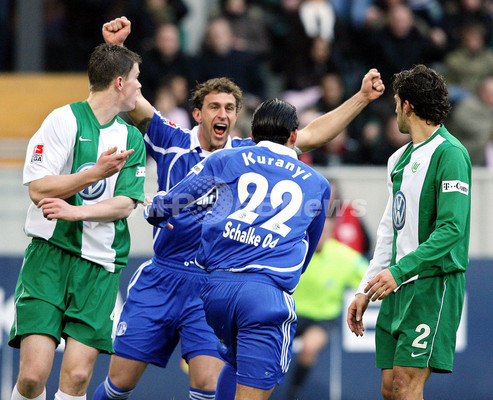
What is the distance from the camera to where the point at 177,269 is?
6.23m

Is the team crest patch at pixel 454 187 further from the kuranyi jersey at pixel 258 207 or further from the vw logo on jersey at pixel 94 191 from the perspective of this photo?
the vw logo on jersey at pixel 94 191

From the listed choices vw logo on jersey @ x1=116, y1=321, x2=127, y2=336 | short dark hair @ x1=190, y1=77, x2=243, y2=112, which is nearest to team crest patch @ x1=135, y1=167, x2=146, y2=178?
short dark hair @ x1=190, y1=77, x2=243, y2=112

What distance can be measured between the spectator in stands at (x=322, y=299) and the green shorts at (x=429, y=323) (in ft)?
11.4

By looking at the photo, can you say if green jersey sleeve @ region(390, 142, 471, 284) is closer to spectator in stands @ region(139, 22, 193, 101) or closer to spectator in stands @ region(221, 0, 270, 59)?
spectator in stands @ region(139, 22, 193, 101)

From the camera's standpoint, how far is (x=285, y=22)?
37.5 feet

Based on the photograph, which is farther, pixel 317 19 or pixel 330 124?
pixel 317 19

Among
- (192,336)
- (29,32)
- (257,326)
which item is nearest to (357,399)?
(192,336)

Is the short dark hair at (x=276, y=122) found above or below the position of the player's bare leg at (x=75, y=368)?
above

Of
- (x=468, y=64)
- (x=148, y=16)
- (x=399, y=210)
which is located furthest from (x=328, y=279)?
(x=148, y=16)

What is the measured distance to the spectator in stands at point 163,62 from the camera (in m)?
10.8

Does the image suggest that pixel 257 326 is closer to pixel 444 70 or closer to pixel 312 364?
pixel 312 364

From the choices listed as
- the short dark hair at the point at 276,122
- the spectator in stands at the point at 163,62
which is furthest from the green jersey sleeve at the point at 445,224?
the spectator in stands at the point at 163,62

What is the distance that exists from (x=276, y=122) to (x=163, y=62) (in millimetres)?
5962

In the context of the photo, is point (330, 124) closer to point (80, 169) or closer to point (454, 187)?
point (454, 187)
